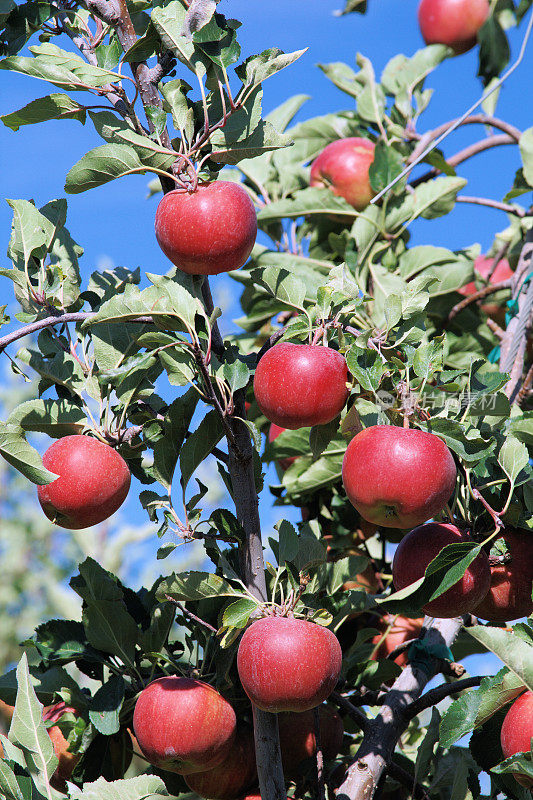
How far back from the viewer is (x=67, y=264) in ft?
3.82

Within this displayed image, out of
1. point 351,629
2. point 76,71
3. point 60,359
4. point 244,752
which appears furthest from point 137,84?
point 351,629

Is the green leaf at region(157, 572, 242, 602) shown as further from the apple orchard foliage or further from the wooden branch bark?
the wooden branch bark

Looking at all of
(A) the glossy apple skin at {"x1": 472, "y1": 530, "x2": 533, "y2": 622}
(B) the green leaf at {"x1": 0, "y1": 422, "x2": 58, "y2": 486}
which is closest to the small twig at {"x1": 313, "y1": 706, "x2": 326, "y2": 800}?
(A) the glossy apple skin at {"x1": 472, "y1": 530, "x2": 533, "y2": 622}

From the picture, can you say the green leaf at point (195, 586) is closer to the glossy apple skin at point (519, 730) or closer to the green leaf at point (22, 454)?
the green leaf at point (22, 454)

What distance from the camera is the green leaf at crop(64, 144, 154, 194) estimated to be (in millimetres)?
947

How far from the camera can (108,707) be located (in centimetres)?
118

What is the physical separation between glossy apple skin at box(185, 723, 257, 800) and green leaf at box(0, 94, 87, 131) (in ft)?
2.94

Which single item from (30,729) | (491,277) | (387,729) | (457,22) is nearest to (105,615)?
(30,729)

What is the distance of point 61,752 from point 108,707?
0.49 ft

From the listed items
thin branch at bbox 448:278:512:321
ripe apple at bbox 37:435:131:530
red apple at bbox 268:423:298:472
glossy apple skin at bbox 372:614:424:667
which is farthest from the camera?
thin branch at bbox 448:278:512:321

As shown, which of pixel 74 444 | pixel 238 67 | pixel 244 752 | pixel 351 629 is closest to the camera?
pixel 238 67

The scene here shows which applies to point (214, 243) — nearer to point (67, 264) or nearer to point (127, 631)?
point (67, 264)

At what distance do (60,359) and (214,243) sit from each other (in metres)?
0.32

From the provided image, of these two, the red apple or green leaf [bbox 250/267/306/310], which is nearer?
green leaf [bbox 250/267/306/310]
